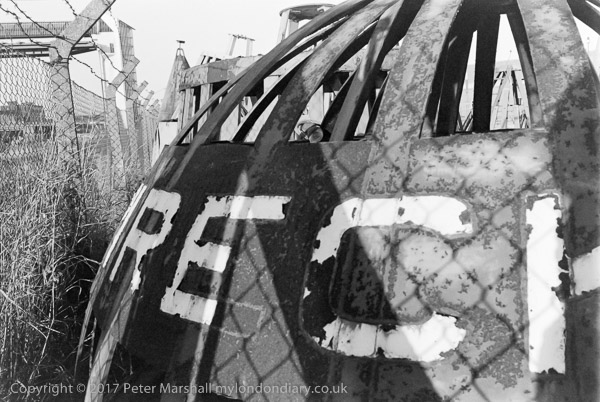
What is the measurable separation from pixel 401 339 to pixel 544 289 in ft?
1.28

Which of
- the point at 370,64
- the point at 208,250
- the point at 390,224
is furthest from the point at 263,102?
the point at 390,224

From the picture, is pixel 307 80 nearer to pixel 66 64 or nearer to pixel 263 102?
pixel 263 102

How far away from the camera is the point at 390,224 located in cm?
164

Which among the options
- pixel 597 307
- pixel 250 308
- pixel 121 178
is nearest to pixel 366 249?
pixel 250 308

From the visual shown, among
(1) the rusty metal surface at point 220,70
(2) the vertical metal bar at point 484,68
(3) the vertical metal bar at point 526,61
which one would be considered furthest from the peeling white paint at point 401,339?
(1) the rusty metal surface at point 220,70

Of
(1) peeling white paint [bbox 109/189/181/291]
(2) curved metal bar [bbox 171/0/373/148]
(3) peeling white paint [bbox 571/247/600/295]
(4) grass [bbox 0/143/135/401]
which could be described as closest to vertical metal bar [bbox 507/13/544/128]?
(2) curved metal bar [bbox 171/0/373/148]

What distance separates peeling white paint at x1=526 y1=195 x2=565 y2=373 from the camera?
4.75 feet

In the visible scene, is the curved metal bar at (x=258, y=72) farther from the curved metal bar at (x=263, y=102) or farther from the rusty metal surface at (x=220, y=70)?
the rusty metal surface at (x=220, y=70)

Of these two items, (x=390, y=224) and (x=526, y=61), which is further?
(x=526, y=61)

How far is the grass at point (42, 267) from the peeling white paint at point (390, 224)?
79.7 inches

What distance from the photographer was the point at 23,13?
3.94 meters

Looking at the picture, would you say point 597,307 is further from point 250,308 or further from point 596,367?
point 250,308

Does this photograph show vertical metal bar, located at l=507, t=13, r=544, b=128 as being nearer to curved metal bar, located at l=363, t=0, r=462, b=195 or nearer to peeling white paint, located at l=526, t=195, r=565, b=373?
curved metal bar, located at l=363, t=0, r=462, b=195

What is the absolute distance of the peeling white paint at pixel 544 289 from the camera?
1.45 metres
